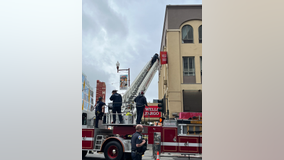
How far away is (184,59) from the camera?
23.8 m

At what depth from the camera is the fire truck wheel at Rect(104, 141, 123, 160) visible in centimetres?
1059

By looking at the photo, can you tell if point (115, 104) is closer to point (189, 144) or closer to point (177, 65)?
point (189, 144)

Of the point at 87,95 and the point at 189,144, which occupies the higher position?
the point at 87,95

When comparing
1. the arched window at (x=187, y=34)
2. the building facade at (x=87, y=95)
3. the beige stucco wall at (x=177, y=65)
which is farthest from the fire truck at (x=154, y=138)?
the building facade at (x=87, y=95)

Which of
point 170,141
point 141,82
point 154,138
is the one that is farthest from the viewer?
point 141,82

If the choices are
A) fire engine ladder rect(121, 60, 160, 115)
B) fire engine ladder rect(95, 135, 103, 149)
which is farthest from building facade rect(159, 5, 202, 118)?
fire engine ladder rect(95, 135, 103, 149)

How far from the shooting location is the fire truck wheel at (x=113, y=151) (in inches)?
417

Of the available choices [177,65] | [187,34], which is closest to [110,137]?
[177,65]

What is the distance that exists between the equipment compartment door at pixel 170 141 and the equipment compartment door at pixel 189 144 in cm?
21

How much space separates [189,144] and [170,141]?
79 centimetres
